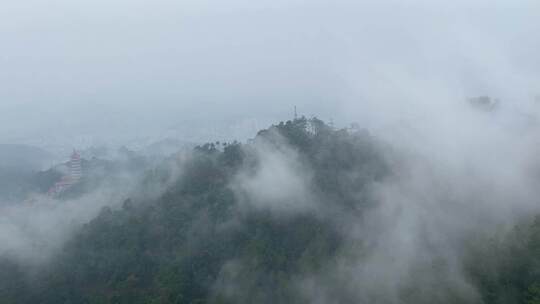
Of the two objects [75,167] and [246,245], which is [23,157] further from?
[246,245]

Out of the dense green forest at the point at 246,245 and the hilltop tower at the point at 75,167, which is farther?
the hilltop tower at the point at 75,167

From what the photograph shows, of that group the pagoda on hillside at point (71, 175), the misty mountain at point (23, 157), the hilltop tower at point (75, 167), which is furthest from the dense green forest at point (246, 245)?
the misty mountain at point (23, 157)

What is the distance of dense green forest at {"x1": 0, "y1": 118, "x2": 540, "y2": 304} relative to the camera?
2506 centimetres

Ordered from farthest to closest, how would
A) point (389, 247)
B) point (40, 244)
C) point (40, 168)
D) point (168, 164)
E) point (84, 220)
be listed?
1. point (40, 168)
2. point (168, 164)
3. point (84, 220)
4. point (40, 244)
5. point (389, 247)

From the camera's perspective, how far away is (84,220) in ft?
138

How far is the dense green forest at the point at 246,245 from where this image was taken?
2506 cm

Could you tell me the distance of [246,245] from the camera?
33219 mm

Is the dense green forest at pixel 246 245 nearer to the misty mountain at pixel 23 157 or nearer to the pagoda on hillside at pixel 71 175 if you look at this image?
the pagoda on hillside at pixel 71 175

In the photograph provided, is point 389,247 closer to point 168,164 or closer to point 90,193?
point 168,164

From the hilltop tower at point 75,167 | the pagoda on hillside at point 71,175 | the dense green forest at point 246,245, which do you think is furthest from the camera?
the hilltop tower at point 75,167

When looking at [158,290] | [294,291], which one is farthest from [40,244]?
[294,291]

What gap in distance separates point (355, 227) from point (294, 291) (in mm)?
5486

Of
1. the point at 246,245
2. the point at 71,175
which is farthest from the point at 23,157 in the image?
the point at 246,245

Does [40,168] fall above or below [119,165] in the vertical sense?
above
